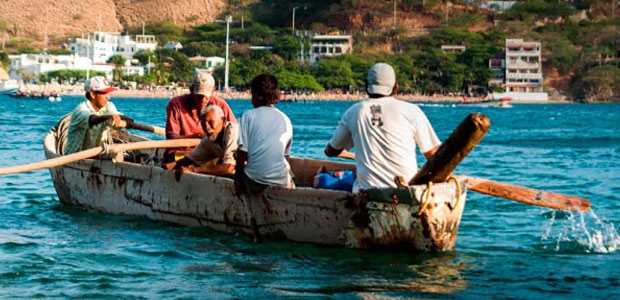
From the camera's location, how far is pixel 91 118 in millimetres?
12258

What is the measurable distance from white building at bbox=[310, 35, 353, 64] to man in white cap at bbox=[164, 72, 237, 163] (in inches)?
5815

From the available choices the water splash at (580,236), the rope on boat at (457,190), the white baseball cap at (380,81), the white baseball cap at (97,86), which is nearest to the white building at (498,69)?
→ the water splash at (580,236)

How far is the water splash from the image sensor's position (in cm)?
1053

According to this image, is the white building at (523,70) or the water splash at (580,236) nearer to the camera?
the water splash at (580,236)

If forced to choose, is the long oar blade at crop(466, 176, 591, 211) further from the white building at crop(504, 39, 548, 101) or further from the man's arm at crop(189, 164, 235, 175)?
the white building at crop(504, 39, 548, 101)

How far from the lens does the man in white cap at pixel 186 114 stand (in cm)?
1162

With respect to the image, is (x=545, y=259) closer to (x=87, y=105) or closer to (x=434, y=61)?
(x=87, y=105)

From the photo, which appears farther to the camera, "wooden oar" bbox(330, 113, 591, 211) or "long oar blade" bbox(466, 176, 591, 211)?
"long oar blade" bbox(466, 176, 591, 211)

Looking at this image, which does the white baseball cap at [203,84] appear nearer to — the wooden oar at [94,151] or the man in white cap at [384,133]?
the wooden oar at [94,151]

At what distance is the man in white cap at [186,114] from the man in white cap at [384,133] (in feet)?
9.10

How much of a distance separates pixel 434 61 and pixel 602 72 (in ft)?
79.7

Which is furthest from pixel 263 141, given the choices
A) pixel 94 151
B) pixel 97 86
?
pixel 97 86

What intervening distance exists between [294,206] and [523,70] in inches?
5662

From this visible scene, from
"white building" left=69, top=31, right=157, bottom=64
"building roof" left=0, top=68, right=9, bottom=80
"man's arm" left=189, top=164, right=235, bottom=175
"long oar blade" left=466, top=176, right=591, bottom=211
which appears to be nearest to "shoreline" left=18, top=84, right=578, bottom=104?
"building roof" left=0, top=68, right=9, bottom=80
